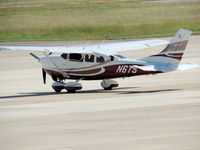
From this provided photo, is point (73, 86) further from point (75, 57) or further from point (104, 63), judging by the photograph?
point (104, 63)

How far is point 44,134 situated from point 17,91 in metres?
9.36

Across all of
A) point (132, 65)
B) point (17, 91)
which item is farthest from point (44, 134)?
point (17, 91)

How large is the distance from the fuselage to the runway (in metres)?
0.70

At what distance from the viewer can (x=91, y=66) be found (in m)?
20.2

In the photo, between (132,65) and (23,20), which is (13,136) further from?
(23,20)

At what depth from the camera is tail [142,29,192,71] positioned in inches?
753

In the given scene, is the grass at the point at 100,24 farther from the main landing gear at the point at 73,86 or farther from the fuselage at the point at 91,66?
the fuselage at the point at 91,66

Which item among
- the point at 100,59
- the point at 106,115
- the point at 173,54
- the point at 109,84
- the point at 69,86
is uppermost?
the point at 173,54

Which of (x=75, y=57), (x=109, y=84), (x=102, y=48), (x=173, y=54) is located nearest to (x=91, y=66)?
(x=75, y=57)

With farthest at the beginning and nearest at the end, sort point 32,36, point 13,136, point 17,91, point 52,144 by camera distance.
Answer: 1. point 32,36
2. point 17,91
3. point 13,136
4. point 52,144

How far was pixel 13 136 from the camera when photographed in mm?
13148

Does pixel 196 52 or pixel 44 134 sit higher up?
pixel 44 134

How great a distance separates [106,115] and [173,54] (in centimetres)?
483

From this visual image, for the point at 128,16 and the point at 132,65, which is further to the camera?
the point at 128,16
